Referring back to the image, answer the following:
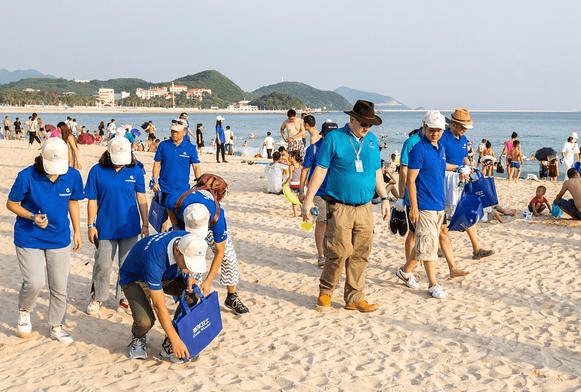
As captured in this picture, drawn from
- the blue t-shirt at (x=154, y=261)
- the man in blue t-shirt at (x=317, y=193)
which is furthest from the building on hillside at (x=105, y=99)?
the blue t-shirt at (x=154, y=261)

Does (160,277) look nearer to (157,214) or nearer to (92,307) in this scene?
(92,307)

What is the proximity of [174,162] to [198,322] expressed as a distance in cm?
268

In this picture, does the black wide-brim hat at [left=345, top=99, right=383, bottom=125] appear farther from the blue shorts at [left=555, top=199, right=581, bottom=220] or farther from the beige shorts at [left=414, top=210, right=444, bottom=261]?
the blue shorts at [left=555, top=199, right=581, bottom=220]

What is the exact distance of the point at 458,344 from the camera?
15.4 ft

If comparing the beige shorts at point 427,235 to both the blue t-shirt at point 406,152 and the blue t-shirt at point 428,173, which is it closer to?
the blue t-shirt at point 428,173

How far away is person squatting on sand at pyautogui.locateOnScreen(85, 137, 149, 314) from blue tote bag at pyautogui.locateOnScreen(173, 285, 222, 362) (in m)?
1.27

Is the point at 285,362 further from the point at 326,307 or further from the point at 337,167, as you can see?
the point at 337,167

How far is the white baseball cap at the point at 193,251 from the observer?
11.2 ft

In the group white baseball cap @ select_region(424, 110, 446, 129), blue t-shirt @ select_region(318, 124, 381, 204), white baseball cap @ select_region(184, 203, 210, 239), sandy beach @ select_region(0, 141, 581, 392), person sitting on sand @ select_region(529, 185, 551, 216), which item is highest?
white baseball cap @ select_region(424, 110, 446, 129)

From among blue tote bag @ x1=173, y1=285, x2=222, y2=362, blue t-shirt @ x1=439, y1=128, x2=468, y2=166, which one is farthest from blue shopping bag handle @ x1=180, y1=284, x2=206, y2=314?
blue t-shirt @ x1=439, y1=128, x2=468, y2=166

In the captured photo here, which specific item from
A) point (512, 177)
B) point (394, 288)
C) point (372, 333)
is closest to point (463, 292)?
point (394, 288)

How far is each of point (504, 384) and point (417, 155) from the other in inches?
96.8

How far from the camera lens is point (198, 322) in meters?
4.05

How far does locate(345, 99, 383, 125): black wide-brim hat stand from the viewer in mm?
4945
